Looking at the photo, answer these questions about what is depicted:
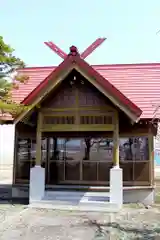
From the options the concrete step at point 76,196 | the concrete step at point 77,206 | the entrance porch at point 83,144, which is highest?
the entrance porch at point 83,144

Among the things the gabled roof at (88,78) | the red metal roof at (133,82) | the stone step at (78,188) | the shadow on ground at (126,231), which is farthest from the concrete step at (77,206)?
the red metal roof at (133,82)

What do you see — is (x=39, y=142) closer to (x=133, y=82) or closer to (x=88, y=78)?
(x=88, y=78)

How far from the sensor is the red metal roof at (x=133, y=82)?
11.8 meters

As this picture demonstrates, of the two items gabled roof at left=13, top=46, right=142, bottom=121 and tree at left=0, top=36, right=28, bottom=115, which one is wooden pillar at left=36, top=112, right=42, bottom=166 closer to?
gabled roof at left=13, top=46, right=142, bottom=121

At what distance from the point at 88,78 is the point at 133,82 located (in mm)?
3627

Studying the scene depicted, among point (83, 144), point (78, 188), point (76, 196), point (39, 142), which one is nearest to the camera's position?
point (39, 142)

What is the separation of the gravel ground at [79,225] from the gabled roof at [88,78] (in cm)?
310

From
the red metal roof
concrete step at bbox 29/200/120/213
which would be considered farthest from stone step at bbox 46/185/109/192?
the red metal roof

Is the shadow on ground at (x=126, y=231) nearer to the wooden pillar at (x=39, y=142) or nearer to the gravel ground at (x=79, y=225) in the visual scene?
the gravel ground at (x=79, y=225)

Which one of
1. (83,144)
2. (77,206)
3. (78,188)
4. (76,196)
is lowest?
(77,206)

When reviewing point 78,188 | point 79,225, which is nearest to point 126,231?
point 79,225

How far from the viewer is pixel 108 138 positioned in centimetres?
1234

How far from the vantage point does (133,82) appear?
514 inches

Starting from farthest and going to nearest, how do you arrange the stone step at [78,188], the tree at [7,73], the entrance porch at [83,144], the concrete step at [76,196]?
the stone step at [78,188]
the concrete step at [76,196]
the entrance porch at [83,144]
the tree at [7,73]
